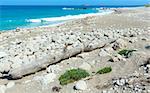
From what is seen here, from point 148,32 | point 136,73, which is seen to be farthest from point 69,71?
point 148,32

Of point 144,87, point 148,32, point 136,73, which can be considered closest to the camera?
point 144,87

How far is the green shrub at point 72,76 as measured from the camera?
17016 millimetres

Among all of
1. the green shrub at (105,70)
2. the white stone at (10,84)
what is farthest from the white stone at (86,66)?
the white stone at (10,84)

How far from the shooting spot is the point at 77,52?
20328 millimetres

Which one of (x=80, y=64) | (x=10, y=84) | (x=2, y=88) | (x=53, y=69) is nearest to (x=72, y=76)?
(x=53, y=69)

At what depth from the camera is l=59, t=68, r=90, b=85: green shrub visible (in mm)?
17016

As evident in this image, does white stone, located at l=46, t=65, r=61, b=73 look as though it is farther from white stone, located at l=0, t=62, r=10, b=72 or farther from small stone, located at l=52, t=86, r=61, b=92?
white stone, located at l=0, t=62, r=10, b=72

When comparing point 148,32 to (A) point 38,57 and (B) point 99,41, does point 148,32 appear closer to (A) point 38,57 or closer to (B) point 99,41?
(B) point 99,41

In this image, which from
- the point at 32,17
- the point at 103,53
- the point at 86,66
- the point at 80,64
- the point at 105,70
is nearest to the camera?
the point at 105,70

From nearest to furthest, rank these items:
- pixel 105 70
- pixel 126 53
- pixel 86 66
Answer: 1. pixel 105 70
2. pixel 86 66
3. pixel 126 53

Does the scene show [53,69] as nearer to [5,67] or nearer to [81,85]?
[5,67]

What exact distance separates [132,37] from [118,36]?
0.82 meters

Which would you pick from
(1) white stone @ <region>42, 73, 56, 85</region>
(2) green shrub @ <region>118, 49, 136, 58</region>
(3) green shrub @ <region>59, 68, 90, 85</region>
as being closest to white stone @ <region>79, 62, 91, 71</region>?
(3) green shrub @ <region>59, 68, 90, 85</region>

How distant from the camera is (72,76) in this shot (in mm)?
17203
